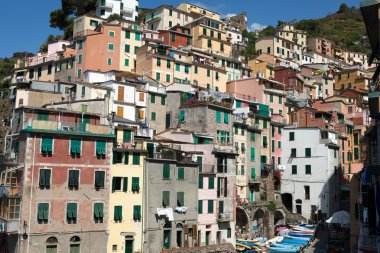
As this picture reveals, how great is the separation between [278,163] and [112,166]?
104ft

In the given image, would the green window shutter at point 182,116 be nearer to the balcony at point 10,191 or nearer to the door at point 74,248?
the door at point 74,248

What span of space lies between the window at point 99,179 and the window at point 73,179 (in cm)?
181

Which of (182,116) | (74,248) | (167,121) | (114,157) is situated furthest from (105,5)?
(74,248)

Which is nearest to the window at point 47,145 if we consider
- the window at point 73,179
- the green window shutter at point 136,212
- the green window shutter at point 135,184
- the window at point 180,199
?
the window at point 73,179

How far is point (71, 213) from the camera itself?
43.9 meters

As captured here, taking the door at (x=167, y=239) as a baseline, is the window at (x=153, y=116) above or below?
above

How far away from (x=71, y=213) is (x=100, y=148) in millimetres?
6317

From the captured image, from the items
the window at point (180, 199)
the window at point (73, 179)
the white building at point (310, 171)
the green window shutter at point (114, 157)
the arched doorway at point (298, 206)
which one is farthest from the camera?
the arched doorway at point (298, 206)

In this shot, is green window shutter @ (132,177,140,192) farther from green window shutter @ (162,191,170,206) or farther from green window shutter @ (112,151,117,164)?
green window shutter @ (162,191,170,206)

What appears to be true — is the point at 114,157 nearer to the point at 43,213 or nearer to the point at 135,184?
the point at 135,184

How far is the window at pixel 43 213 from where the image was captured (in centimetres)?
4241

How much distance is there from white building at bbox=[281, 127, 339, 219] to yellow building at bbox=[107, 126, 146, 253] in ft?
94.1

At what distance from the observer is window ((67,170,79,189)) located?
44250 millimetres

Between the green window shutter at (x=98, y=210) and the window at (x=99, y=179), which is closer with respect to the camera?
the green window shutter at (x=98, y=210)
